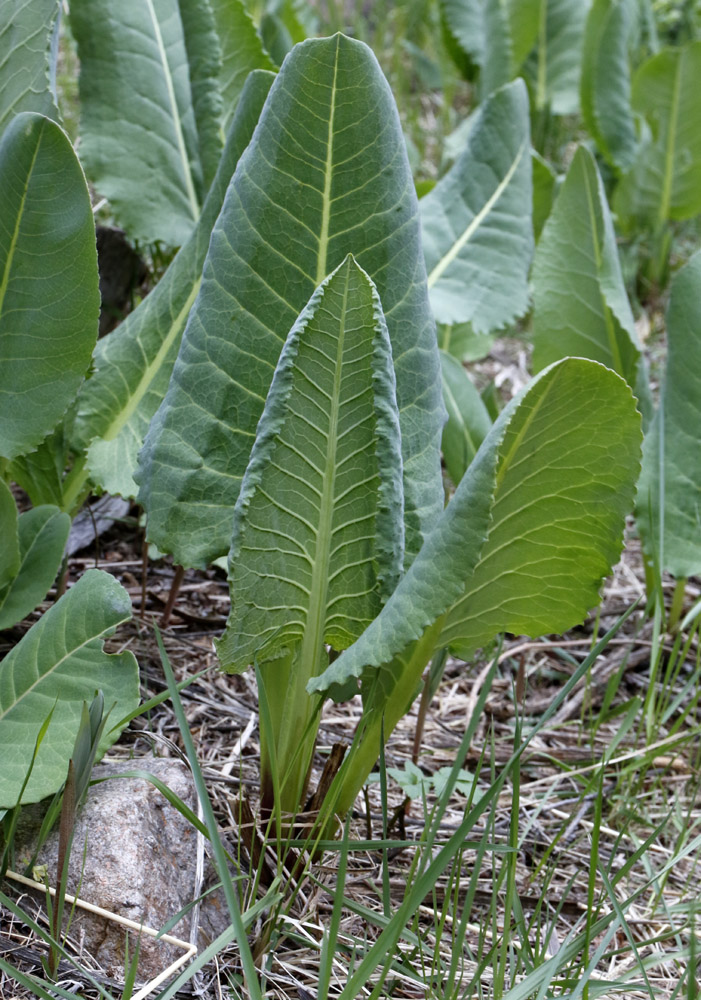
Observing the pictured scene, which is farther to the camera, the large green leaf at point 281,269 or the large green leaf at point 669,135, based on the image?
the large green leaf at point 669,135

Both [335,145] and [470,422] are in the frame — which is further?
[470,422]

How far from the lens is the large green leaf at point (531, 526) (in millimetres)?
890

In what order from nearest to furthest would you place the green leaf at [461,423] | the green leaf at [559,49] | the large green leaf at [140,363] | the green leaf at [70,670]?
the green leaf at [70,670]
the large green leaf at [140,363]
the green leaf at [461,423]
the green leaf at [559,49]

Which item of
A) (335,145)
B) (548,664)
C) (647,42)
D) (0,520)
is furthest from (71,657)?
(647,42)

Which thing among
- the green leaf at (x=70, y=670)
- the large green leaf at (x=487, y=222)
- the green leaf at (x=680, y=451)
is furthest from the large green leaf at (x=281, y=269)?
the green leaf at (x=680, y=451)

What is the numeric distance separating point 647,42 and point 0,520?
381cm

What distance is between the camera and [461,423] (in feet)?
5.21

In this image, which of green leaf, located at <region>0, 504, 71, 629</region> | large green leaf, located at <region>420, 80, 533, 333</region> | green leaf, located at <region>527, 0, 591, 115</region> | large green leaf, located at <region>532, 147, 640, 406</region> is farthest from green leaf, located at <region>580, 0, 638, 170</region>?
green leaf, located at <region>0, 504, 71, 629</region>

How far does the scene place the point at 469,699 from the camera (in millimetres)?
1567

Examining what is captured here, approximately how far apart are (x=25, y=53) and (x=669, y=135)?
7.29ft

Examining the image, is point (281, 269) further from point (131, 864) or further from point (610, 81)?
point (610, 81)

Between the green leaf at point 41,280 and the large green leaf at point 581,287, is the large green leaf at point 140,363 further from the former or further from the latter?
the large green leaf at point 581,287

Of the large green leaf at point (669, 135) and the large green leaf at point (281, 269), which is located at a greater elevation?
the large green leaf at point (669, 135)

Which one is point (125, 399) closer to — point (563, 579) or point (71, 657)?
point (71, 657)
